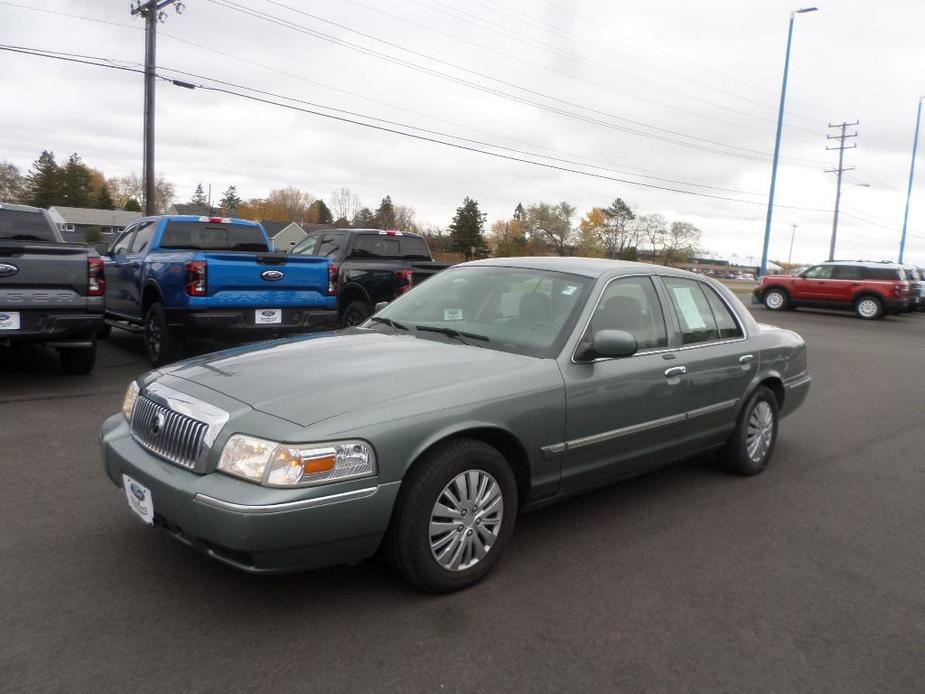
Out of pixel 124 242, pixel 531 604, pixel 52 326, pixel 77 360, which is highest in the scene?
pixel 124 242

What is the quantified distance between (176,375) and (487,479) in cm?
160

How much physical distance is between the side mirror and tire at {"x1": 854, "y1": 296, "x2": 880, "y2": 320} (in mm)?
22838

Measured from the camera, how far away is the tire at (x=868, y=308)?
75.5 ft

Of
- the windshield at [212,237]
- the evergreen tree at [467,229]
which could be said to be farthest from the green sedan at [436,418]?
the evergreen tree at [467,229]

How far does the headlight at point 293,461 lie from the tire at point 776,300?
82.5 ft

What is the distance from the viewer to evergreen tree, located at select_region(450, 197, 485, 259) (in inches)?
2965

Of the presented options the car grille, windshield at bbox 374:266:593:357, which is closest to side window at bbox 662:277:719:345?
windshield at bbox 374:266:593:357

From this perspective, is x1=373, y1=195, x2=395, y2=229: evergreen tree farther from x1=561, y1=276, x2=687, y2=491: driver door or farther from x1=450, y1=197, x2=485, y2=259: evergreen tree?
x1=561, y1=276, x2=687, y2=491: driver door

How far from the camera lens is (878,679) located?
2.79 meters

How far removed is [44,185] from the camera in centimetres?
8988

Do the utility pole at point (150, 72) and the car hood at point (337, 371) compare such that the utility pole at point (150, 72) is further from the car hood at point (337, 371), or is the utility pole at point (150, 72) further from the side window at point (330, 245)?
the car hood at point (337, 371)

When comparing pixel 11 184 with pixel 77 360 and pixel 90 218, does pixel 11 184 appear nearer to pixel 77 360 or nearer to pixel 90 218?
pixel 90 218

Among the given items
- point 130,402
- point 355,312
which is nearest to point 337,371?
point 130,402

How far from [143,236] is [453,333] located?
7.05 m
